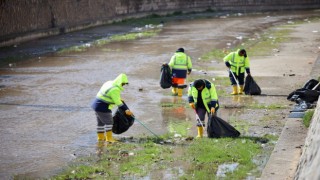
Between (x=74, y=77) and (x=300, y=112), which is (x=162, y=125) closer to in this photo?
(x=300, y=112)

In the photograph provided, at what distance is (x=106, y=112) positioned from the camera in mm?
12891

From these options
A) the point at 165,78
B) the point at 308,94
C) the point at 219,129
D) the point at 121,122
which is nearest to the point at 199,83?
the point at 219,129

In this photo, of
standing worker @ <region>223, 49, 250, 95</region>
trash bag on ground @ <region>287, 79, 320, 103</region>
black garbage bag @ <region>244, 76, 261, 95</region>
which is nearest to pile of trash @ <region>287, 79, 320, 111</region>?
trash bag on ground @ <region>287, 79, 320, 103</region>

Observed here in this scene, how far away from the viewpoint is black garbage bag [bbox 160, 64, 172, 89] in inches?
682

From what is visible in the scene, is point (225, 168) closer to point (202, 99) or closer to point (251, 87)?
point (202, 99)

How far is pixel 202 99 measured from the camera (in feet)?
42.2

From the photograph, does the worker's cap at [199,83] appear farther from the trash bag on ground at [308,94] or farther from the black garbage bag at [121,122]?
the trash bag on ground at [308,94]

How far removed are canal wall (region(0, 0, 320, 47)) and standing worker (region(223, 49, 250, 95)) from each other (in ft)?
47.6

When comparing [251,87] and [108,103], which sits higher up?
[108,103]

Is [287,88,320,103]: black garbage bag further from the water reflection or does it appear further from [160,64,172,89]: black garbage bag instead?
[160,64,172,89]: black garbage bag

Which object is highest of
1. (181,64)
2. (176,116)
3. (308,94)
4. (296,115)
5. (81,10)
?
(81,10)

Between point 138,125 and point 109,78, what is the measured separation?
6712mm

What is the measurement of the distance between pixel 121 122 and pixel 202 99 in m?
1.63

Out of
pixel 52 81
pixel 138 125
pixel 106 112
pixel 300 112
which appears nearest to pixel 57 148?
pixel 106 112
